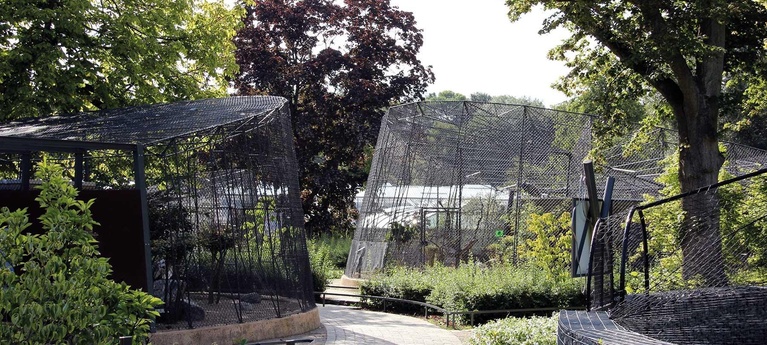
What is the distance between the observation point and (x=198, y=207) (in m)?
13.7

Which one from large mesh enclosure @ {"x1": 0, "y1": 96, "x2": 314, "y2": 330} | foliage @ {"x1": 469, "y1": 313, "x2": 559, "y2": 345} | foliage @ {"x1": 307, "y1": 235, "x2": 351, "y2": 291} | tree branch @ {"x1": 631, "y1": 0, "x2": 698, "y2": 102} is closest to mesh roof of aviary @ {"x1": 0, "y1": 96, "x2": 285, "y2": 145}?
large mesh enclosure @ {"x1": 0, "y1": 96, "x2": 314, "y2": 330}

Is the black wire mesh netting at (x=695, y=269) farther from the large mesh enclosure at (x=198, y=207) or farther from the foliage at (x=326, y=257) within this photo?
the foliage at (x=326, y=257)

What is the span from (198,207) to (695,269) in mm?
7246

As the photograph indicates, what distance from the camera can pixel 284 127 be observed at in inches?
650

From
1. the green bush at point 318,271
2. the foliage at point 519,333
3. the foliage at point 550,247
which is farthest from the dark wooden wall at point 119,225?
the green bush at point 318,271

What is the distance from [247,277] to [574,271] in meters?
6.83

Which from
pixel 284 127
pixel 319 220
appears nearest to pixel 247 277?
pixel 284 127

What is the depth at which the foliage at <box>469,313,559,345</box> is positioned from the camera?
37.3ft

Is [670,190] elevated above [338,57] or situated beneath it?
situated beneath

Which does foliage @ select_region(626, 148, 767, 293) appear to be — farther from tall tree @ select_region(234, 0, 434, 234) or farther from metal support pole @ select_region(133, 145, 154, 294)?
tall tree @ select_region(234, 0, 434, 234)

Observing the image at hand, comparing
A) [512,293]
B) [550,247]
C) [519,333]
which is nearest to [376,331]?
[512,293]

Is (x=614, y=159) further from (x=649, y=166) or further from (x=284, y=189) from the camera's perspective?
(x=284, y=189)

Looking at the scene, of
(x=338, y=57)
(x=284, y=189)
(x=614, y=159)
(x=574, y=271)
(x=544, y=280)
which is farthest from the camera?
(x=338, y=57)

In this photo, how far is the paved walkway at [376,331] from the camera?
1458 centimetres
